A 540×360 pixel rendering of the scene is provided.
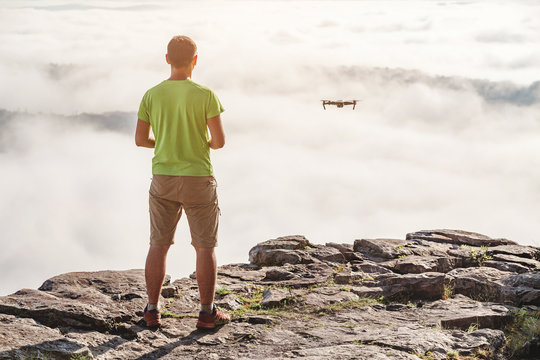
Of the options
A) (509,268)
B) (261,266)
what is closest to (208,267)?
(261,266)

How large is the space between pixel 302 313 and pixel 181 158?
3366 mm

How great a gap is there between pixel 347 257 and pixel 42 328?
7.71m

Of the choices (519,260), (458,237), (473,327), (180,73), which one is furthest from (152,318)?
(458,237)

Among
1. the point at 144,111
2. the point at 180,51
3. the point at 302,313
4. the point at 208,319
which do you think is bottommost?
the point at 302,313

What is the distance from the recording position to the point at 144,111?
25.0 feet

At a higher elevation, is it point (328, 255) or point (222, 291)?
point (328, 255)

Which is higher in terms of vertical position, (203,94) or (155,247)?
(203,94)

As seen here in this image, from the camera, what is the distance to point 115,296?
9.19m

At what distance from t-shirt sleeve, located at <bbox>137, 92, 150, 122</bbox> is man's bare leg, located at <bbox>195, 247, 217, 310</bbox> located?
1.71 m

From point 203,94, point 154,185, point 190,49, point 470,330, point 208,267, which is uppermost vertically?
point 190,49

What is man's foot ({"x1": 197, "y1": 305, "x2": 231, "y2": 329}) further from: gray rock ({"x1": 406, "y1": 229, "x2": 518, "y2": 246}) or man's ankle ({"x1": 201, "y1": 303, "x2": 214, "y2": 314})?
gray rock ({"x1": 406, "y1": 229, "x2": 518, "y2": 246})

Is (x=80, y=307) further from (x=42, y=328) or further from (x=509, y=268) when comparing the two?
(x=509, y=268)

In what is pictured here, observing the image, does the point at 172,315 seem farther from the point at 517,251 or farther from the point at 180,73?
the point at 517,251

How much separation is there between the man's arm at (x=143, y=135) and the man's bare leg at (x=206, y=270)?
1.43 m
